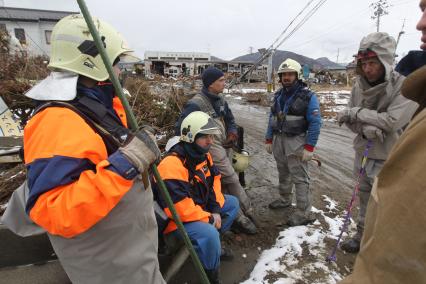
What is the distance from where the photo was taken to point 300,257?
329 cm

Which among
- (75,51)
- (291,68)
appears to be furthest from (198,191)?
(291,68)

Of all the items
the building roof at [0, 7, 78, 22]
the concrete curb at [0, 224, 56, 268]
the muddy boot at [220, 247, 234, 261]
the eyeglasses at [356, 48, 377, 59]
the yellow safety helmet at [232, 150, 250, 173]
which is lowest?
the muddy boot at [220, 247, 234, 261]

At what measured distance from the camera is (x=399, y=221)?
0.70 meters

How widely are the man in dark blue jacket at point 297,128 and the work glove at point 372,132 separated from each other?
2.36 feet

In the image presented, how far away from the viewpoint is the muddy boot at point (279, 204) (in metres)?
4.45

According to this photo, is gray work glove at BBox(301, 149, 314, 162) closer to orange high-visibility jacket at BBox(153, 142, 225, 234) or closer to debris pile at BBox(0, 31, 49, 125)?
orange high-visibility jacket at BBox(153, 142, 225, 234)

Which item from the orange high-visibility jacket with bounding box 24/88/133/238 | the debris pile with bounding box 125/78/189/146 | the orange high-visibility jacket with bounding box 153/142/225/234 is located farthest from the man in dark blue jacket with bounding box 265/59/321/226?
the orange high-visibility jacket with bounding box 24/88/133/238

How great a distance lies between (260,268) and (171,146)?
5.68ft

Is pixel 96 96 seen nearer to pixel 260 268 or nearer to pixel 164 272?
pixel 164 272

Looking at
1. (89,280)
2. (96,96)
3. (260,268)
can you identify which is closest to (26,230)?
(89,280)

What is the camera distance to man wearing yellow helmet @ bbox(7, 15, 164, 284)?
1.26 meters

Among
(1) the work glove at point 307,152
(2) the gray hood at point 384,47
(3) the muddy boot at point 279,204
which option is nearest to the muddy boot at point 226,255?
(3) the muddy boot at point 279,204

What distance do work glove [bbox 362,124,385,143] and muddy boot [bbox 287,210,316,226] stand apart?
1.50 m

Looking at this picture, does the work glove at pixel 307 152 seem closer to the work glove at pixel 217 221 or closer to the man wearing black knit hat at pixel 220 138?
the man wearing black knit hat at pixel 220 138
